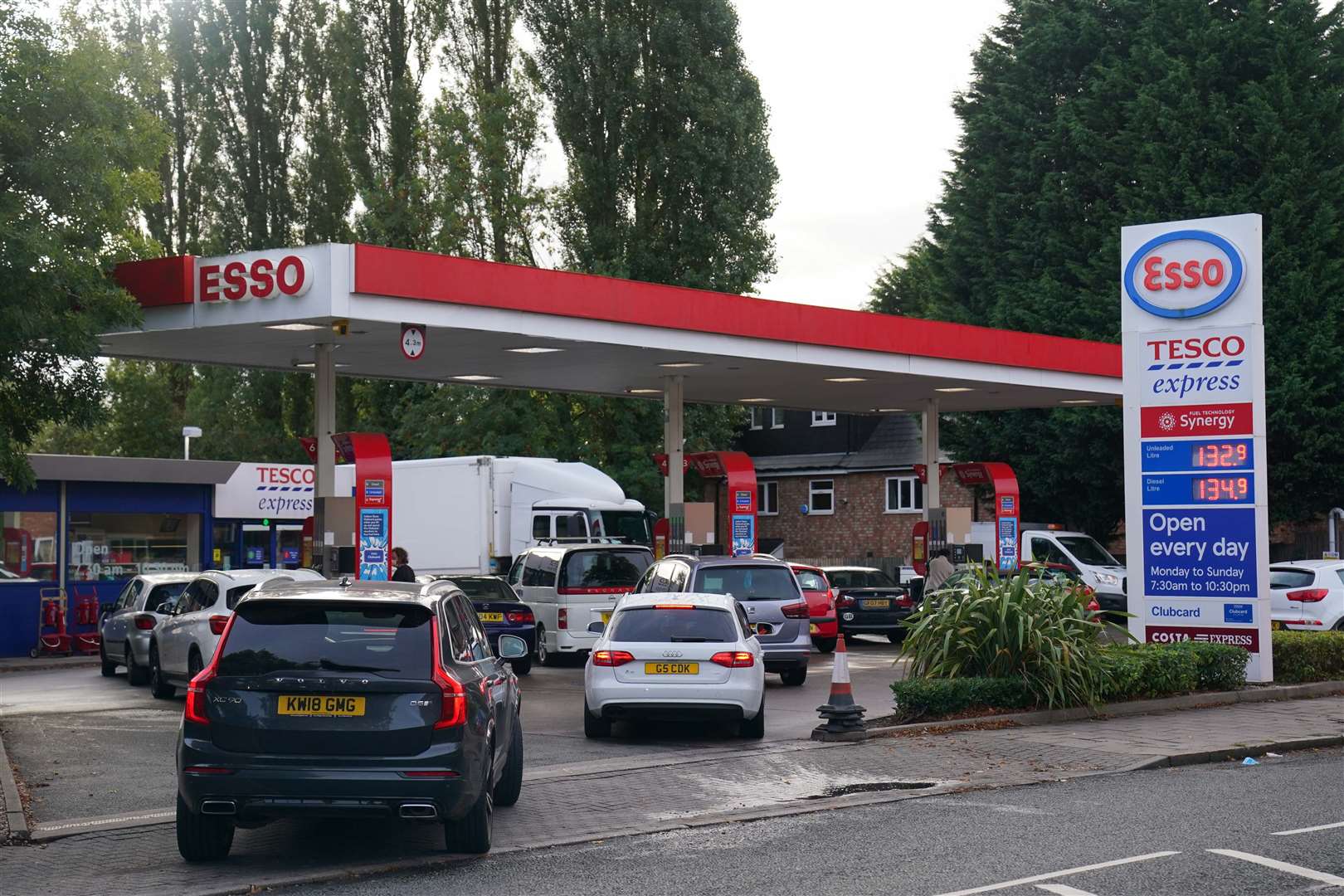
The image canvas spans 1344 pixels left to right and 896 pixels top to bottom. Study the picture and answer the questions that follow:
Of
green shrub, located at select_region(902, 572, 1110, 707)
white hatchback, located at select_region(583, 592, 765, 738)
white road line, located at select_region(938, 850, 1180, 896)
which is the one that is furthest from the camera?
green shrub, located at select_region(902, 572, 1110, 707)

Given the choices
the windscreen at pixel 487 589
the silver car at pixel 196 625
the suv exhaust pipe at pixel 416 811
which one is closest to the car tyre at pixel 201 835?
the suv exhaust pipe at pixel 416 811

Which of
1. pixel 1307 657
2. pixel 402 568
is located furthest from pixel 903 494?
pixel 1307 657

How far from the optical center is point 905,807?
1112 cm

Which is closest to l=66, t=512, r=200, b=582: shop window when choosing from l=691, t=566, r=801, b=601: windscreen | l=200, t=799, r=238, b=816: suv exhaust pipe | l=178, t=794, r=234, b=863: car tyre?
l=691, t=566, r=801, b=601: windscreen

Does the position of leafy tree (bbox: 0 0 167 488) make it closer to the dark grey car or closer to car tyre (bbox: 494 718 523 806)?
car tyre (bbox: 494 718 523 806)

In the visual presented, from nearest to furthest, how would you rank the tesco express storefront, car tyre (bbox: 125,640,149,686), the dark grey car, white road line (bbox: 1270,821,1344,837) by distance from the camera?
1. the dark grey car
2. white road line (bbox: 1270,821,1344,837)
3. car tyre (bbox: 125,640,149,686)
4. the tesco express storefront

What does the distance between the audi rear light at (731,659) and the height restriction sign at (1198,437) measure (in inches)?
260

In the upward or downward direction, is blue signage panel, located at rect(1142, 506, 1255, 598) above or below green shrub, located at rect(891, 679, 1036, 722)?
above

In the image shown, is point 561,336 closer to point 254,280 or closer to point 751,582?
point 254,280

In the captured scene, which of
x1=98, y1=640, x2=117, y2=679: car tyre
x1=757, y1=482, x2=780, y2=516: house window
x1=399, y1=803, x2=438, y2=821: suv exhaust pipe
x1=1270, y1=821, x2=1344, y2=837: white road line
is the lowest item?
x1=98, y1=640, x2=117, y2=679: car tyre

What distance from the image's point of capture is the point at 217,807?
340 inches

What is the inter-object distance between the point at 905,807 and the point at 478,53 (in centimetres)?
3815

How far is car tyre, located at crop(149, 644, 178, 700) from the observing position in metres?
19.8

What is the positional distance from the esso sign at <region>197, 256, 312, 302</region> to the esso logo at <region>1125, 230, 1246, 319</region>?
10.2 metres
